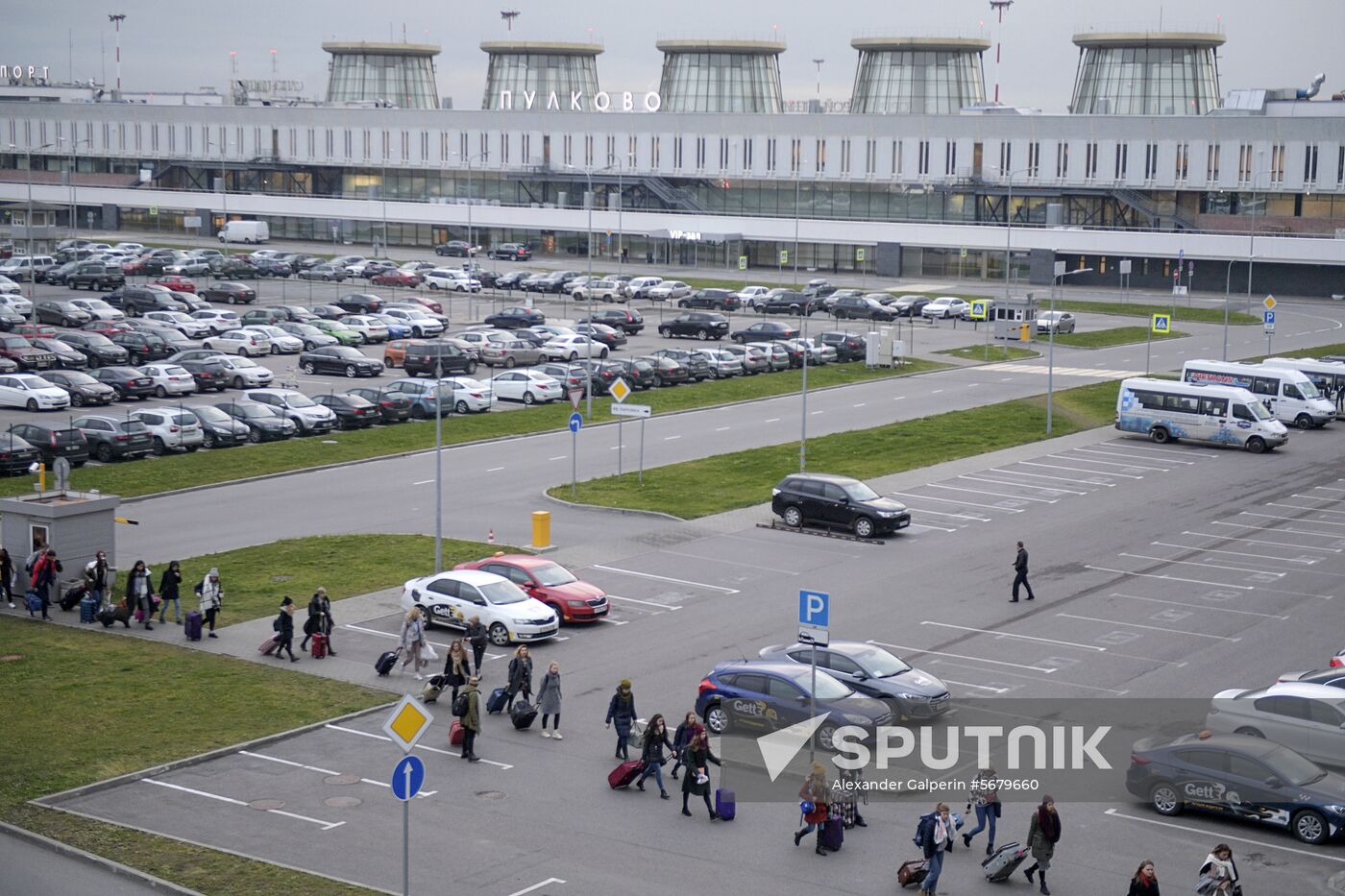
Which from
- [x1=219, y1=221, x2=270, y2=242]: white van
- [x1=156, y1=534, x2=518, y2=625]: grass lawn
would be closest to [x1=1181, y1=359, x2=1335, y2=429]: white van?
[x1=156, y1=534, x2=518, y2=625]: grass lawn

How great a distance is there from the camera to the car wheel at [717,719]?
Result: 24938mm

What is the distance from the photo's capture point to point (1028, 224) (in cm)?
11850

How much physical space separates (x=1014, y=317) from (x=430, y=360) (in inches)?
1249

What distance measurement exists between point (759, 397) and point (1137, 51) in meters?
92.4

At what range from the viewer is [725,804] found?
21.2m

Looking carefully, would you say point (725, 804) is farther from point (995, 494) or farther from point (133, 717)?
point (995, 494)

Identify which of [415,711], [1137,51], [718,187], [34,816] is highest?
[1137,51]

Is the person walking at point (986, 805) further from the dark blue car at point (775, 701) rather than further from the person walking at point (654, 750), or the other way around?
the person walking at point (654, 750)

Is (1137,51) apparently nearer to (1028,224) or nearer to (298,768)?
(1028,224)

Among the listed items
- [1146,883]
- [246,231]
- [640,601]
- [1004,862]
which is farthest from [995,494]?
[246,231]

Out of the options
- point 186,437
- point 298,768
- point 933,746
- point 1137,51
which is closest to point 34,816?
point 298,768

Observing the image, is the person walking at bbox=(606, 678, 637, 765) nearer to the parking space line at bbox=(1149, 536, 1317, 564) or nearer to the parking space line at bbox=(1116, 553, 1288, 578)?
the parking space line at bbox=(1116, 553, 1288, 578)

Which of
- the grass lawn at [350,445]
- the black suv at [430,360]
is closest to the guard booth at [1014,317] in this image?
the grass lawn at [350,445]

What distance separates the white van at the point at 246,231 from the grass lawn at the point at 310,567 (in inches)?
4045
